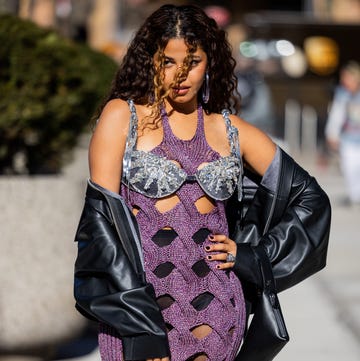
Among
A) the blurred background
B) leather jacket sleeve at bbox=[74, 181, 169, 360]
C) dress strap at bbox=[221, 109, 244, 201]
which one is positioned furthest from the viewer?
the blurred background

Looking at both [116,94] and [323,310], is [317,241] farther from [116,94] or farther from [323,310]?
[323,310]

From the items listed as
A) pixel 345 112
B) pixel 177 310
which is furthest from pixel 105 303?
pixel 345 112

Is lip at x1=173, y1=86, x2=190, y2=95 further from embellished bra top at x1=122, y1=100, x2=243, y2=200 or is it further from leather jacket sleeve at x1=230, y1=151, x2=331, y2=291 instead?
leather jacket sleeve at x1=230, y1=151, x2=331, y2=291

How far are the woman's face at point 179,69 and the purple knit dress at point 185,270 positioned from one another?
113 mm

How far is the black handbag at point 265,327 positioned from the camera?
3367 mm

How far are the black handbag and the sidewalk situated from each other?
112 inches

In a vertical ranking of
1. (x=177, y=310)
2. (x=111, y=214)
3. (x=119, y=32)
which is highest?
(x=111, y=214)

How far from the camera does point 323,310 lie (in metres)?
7.64

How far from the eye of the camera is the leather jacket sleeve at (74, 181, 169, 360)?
313 cm

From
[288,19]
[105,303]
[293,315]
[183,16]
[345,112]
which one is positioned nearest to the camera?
[105,303]

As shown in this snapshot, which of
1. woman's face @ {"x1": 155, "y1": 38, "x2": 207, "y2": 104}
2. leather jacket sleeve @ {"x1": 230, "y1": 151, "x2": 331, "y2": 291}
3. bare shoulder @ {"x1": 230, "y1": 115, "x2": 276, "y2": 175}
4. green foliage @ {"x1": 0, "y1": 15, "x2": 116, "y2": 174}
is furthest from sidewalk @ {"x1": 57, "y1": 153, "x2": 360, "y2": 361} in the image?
woman's face @ {"x1": 155, "y1": 38, "x2": 207, "y2": 104}

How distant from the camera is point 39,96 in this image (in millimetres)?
7000

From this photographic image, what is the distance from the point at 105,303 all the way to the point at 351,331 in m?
4.10

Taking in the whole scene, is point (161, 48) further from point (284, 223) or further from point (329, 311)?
point (329, 311)
